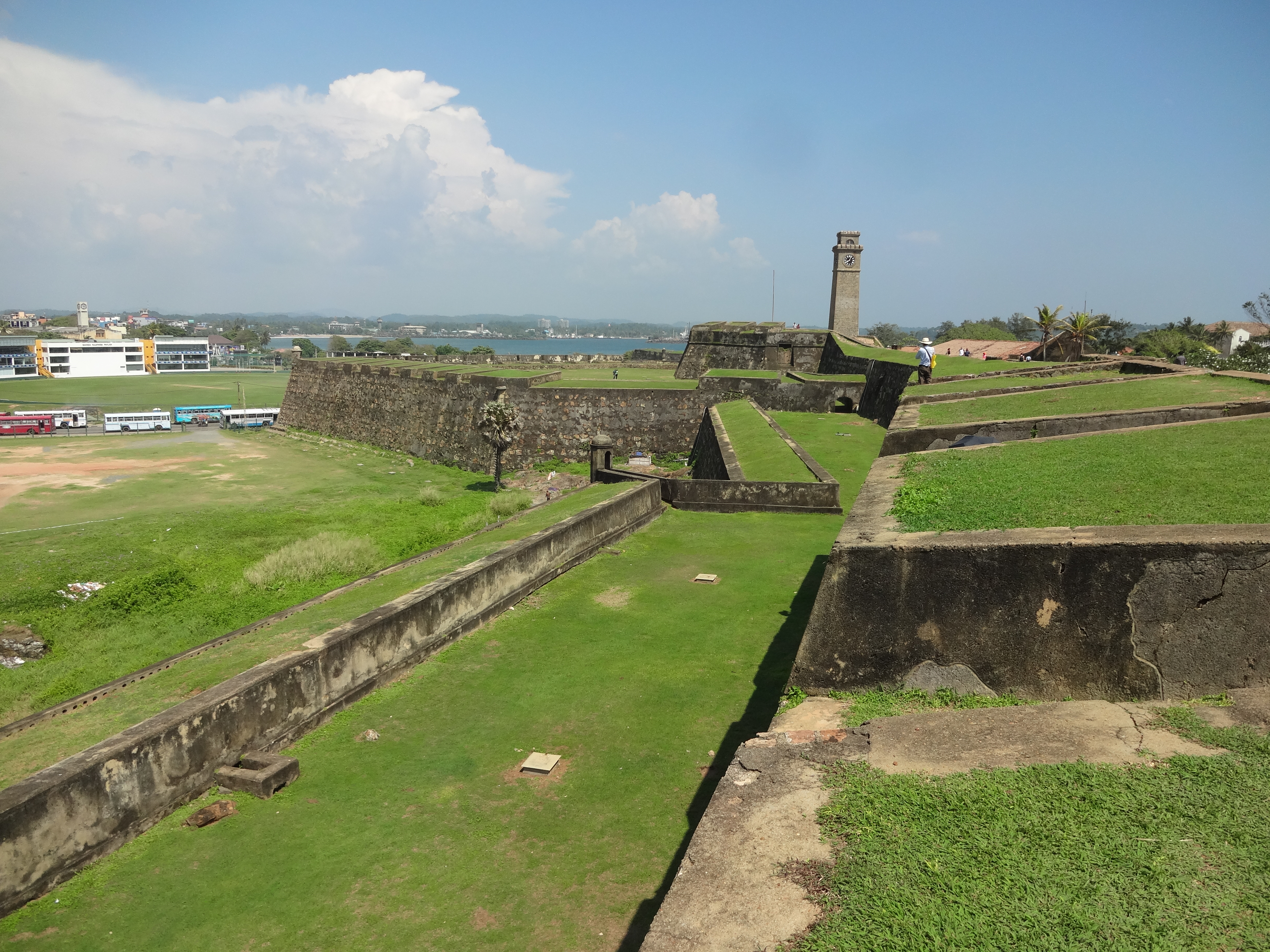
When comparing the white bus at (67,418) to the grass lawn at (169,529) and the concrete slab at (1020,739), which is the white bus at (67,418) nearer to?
the grass lawn at (169,529)

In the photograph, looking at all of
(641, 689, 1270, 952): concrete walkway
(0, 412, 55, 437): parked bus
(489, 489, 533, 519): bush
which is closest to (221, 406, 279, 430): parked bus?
(0, 412, 55, 437): parked bus

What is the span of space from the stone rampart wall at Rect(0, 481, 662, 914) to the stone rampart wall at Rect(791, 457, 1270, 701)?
10.6ft

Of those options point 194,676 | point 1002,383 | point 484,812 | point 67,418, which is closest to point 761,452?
point 1002,383

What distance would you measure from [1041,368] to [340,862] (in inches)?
635

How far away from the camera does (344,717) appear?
5.58 meters

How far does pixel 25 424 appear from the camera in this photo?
36500 mm

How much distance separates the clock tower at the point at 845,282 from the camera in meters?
34.8

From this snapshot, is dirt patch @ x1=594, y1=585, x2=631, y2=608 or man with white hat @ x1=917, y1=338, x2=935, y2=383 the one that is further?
man with white hat @ x1=917, y1=338, x2=935, y2=383

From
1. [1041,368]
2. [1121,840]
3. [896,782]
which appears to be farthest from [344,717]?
[1041,368]

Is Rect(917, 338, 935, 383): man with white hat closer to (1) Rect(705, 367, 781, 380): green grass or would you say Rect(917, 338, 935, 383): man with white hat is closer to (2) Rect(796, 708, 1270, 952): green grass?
(1) Rect(705, 367, 781, 380): green grass

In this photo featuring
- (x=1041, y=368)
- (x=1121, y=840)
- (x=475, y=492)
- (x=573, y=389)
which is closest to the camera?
(x=1121, y=840)

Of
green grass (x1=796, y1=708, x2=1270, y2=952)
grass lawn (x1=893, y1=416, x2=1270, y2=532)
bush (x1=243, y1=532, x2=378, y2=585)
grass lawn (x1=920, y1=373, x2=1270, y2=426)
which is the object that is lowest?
bush (x1=243, y1=532, x2=378, y2=585)

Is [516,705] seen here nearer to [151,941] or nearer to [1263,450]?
[151,941]

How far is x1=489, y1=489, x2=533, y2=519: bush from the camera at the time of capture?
17844 millimetres
